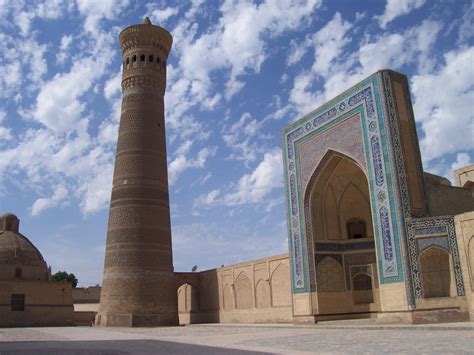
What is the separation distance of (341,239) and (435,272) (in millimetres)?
3894

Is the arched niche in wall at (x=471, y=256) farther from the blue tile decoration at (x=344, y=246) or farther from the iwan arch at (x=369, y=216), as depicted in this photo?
the blue tile decoration at (x=344, y=246)

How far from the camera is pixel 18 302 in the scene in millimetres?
21703

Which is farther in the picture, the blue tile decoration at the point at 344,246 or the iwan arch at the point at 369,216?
the blue tile decoration at the point at 344,246

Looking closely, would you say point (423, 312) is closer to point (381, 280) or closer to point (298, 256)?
point (381, 280)

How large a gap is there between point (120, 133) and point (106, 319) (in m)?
6.54

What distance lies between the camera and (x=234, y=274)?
1834cm

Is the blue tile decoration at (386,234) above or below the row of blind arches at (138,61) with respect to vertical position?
below

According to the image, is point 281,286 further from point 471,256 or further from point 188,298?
point 471,256

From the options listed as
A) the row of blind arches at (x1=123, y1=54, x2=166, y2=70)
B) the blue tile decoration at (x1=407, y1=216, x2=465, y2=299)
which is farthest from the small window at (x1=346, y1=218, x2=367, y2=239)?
the row of blind arches at (x1=123, y1=54, x2=166, y2=70)

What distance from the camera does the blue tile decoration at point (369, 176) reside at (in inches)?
421

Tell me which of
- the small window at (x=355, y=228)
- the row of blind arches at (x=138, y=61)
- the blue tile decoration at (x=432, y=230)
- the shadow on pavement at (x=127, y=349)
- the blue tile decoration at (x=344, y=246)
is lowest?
the shadow on pavement at (x=127, y=349)

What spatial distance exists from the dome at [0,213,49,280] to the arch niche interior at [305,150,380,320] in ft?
50.8

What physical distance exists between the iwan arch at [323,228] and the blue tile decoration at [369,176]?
0.09ft

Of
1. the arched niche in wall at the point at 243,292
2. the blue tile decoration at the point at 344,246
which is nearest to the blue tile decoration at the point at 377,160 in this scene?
the blue tile decoration at the point at 344,246
